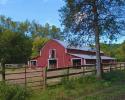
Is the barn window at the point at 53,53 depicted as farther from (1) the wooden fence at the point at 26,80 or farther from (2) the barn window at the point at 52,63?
(1) the wooden fence at the point at 26,80

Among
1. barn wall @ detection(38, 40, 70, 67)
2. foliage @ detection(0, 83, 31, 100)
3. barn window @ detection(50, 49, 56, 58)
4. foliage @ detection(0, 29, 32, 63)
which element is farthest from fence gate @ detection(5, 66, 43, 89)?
foliage @ detection(0, 29, 32, 63)

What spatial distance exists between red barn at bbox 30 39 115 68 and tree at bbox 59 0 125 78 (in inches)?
1736

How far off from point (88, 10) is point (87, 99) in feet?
41.0

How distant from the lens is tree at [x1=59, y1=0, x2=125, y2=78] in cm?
2681

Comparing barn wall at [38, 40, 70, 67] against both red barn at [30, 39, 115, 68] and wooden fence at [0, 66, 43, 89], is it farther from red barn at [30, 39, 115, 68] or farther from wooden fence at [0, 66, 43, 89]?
wooden fence at [0, 66, 43, 89]

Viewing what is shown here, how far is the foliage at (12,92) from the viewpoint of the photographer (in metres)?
15.0

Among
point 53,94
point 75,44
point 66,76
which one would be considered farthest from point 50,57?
point 53,94

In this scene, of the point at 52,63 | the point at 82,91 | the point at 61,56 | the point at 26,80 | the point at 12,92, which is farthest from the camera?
the point at 52,63

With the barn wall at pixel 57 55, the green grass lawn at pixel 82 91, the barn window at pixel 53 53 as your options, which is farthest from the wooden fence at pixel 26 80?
the barn window at pixel 53 53

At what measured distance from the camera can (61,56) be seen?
7625cm

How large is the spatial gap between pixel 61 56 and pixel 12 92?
6101 cm

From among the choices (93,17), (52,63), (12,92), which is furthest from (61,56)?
(12,92)

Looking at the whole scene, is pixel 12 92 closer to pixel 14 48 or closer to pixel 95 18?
pixel 95 18

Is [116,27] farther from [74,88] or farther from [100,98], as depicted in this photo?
[100,98]
